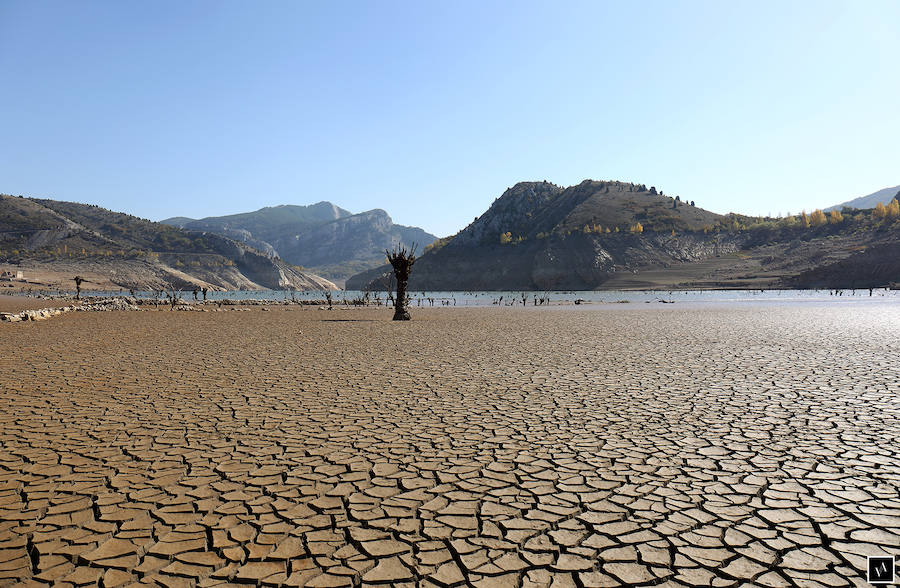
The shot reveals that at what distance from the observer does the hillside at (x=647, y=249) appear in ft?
357

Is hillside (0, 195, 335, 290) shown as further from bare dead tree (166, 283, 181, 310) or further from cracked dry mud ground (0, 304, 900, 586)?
cracked dry mud ground (0, 304, 900, 586)

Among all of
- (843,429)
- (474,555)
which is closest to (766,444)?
(843,429)

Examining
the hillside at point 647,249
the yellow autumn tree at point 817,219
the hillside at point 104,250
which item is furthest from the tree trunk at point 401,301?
the yellow autumn tree at point 817,219

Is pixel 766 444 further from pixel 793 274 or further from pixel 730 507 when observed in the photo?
pixel 793 274

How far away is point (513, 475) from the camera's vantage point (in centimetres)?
532

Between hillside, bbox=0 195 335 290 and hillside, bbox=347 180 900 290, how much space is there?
65.5 meters

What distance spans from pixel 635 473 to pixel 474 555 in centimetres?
239

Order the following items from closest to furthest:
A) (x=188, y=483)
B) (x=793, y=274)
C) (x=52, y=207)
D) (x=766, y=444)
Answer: (x=188, y=483), (x=766, y=444), (x=793, y=274), (x=52, y=207)

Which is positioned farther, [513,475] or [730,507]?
[513,475]

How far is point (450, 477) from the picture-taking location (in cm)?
528

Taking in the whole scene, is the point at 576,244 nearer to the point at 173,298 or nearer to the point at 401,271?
the point at 173,298

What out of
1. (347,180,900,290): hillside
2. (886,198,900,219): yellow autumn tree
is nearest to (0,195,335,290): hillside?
(347,180,900,290): hillside

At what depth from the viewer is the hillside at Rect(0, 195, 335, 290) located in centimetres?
13162

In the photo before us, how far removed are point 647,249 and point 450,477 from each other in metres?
146
